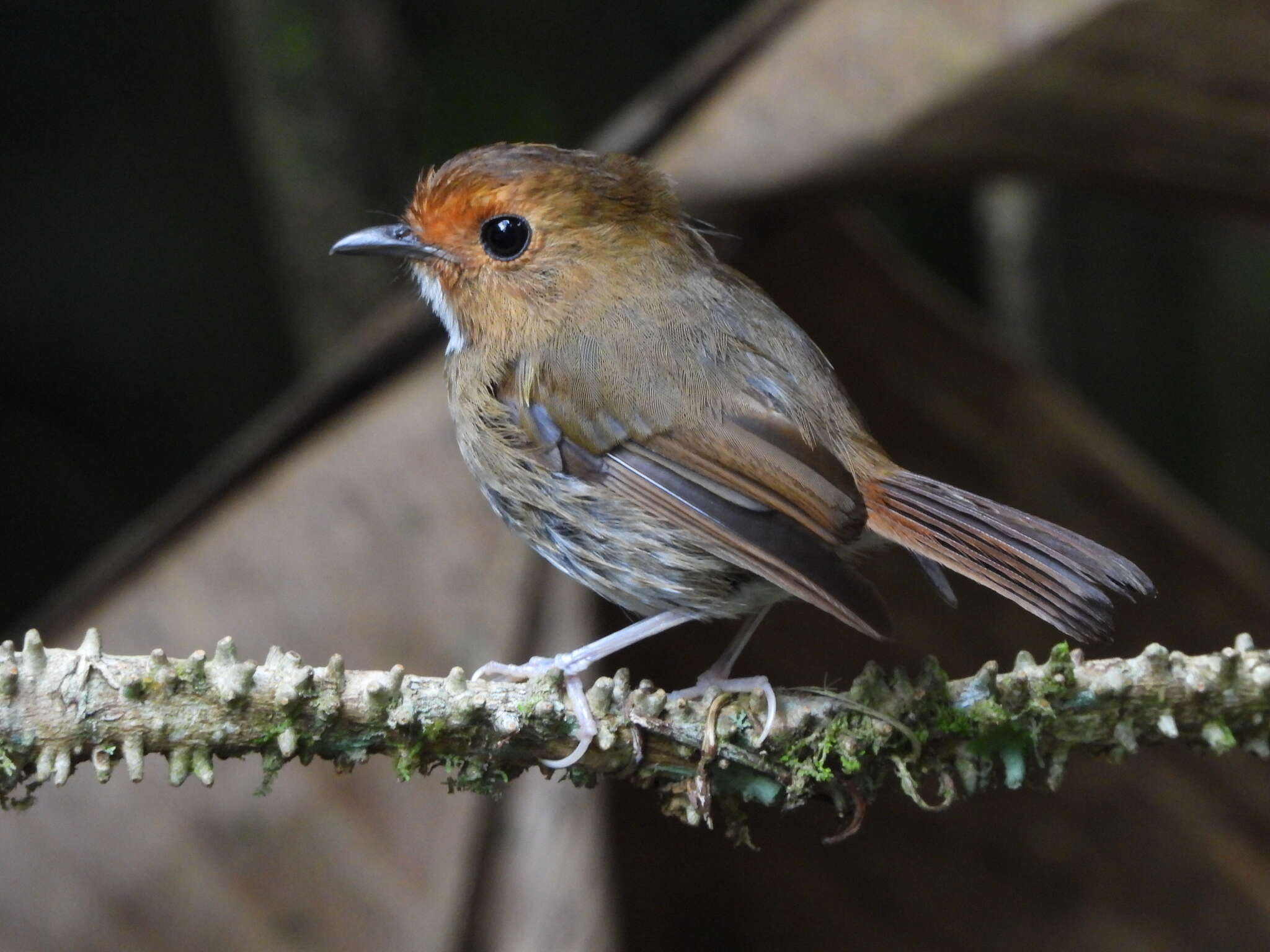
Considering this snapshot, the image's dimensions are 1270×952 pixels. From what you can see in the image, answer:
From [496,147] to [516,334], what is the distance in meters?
0.26

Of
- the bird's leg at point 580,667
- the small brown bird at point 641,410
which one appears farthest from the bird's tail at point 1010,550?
the bird's leg at point 580,667

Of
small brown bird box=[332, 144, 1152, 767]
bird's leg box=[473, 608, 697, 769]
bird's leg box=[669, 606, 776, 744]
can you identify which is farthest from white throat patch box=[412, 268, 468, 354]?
bird's leg box=[669, 606, 776, 744]

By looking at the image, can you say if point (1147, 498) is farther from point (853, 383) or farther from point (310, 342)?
point (310, 342)

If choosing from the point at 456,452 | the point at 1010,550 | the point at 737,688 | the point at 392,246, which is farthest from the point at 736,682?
the point at 456,452

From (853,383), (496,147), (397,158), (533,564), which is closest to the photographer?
(496,147)

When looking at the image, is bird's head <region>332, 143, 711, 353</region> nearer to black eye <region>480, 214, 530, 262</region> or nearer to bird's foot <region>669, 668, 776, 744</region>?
black eye <region>480, 214, 530, 262</region>

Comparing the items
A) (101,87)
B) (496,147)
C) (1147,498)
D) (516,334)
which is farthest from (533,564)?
(101,87)

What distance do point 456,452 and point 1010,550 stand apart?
129cm

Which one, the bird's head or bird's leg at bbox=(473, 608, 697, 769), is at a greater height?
the bird's head

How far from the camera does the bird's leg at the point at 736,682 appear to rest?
5.09ft

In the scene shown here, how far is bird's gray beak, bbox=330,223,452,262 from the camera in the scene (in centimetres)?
193

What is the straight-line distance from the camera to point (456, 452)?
2604 mm

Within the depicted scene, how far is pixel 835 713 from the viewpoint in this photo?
1.57 metres

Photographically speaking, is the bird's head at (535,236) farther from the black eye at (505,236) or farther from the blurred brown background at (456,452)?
the blurred brown background at (456,452)
